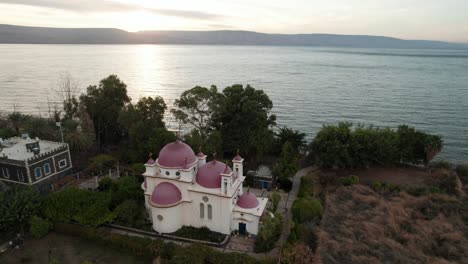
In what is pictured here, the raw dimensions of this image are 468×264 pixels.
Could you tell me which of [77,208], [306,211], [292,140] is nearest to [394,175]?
[292,140]

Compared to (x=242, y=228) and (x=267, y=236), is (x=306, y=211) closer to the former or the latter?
(x=267, y=236)

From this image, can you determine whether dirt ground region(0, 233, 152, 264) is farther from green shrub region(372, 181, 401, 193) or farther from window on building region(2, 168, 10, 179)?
green shrub region(372, 181, 401, 193)

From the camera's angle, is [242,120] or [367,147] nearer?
[367,147]

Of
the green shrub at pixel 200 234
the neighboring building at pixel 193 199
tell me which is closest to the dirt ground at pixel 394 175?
the neighboring building at pixel 193 199

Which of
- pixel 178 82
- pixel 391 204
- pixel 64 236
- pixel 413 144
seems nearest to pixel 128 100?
pixel 64 236

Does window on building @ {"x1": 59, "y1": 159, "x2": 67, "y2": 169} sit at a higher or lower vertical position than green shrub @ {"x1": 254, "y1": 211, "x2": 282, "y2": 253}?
higher

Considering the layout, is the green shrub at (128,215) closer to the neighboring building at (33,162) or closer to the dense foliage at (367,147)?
the neighboring building at (33,162)

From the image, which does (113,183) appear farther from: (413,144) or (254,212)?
(413,144)

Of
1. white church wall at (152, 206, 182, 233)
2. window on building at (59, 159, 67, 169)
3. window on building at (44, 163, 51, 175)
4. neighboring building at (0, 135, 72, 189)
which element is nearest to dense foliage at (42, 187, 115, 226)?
white church wall at (152, 206, 182, 233)
